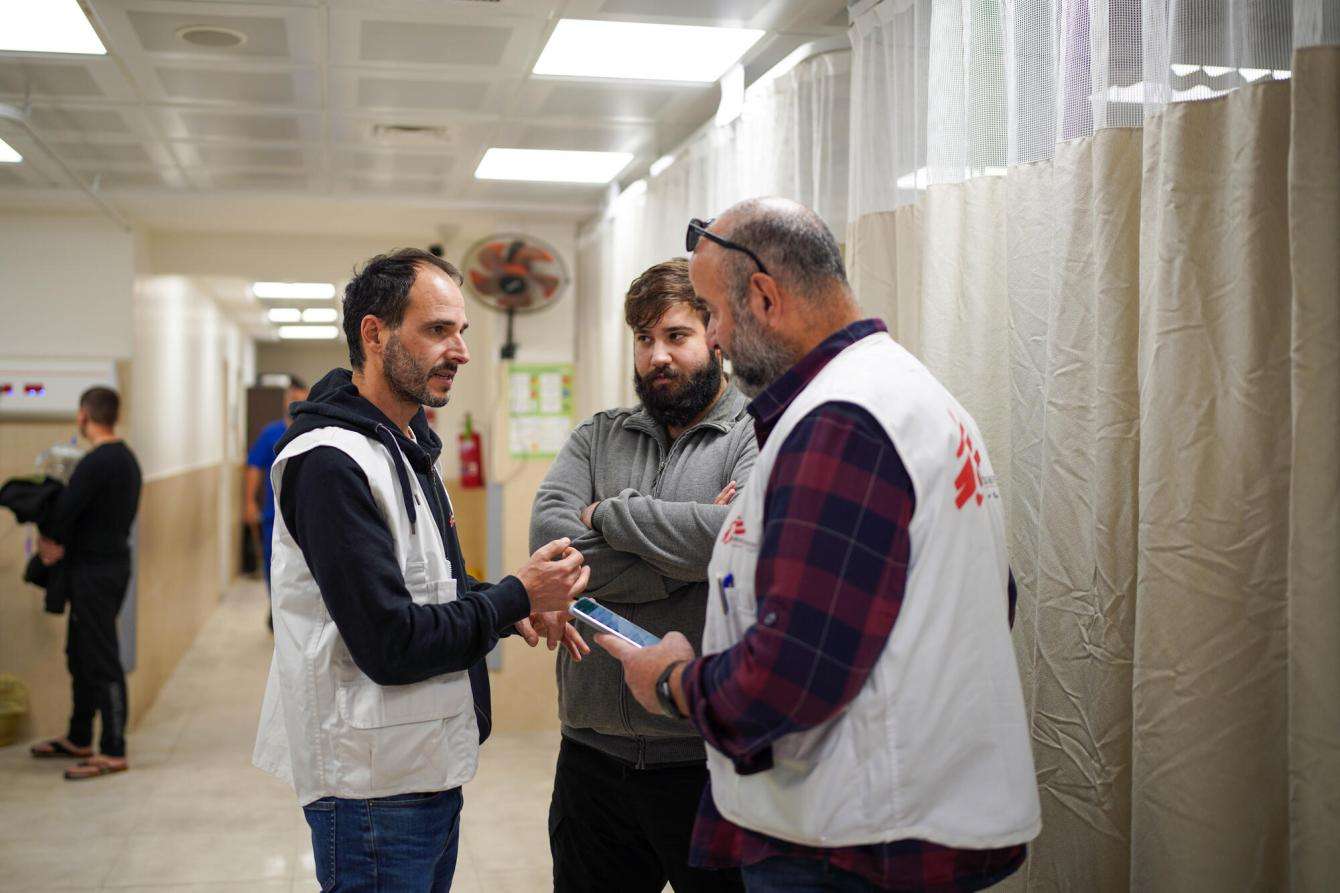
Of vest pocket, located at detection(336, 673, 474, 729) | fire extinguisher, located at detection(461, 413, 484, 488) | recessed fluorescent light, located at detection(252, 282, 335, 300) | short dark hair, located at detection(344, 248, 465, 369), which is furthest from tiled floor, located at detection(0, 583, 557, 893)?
recessed fluorescent light, located at detection(252, 282, 335, 300)

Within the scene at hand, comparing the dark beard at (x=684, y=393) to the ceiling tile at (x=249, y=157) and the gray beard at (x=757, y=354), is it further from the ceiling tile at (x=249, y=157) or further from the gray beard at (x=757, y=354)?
the ceiling tile at (x=249, y=157)

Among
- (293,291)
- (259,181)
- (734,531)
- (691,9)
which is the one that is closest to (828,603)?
(734,531)

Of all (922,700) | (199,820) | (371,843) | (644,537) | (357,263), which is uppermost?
(357,263)

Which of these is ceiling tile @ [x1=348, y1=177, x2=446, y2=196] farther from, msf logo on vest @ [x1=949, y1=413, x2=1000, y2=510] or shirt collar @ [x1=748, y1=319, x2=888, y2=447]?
msf logo on vest @ [x1=949, y1=413, x2=1000, y2=510]

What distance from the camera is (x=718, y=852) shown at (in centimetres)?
141

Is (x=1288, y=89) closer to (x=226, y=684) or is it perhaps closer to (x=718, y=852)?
(x=718, y=852)

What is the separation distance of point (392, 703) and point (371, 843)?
22cm

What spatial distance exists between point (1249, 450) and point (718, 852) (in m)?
0.90

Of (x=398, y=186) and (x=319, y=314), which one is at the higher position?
(x=398, y=186)

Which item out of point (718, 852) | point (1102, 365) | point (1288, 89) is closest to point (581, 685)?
point (718, 852)

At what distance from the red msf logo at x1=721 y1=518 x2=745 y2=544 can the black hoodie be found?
50 centimetres

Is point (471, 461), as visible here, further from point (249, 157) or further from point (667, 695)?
point (667, 695)

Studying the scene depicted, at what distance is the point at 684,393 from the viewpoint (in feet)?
7.14

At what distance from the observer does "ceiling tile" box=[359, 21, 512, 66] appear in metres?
3.20
